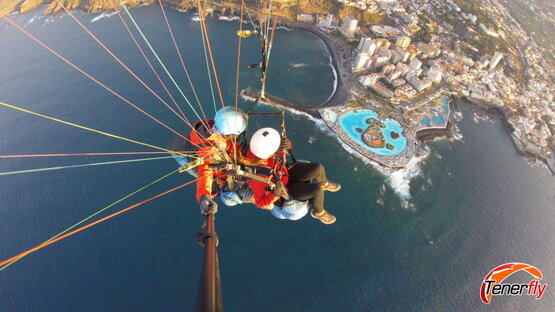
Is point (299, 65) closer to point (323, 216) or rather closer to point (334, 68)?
point (334, 68)

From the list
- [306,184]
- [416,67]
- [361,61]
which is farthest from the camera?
[361,61]

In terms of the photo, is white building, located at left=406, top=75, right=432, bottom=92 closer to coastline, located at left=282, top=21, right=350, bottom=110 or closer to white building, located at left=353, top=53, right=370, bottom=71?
white building, located at left=353, top=53, right=370, bottom=71

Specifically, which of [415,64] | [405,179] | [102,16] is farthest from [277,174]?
[102,16]

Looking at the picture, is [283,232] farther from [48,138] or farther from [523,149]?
[523,149]

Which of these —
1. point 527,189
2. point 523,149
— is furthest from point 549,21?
point 527,189

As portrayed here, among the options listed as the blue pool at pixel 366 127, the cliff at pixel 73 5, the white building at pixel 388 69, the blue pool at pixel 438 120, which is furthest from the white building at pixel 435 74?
the cliff at pixel 73 5

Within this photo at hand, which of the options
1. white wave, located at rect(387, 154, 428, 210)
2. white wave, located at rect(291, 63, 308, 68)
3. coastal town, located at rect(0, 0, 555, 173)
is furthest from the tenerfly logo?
white wave, located at rect(291, 63, 308, 68)

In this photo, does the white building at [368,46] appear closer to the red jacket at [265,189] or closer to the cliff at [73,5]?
the cliff at [73,5]
